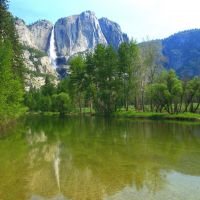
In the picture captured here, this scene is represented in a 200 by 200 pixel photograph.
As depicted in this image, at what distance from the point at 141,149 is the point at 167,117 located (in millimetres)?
43399

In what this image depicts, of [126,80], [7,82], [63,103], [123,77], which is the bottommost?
[63,103]

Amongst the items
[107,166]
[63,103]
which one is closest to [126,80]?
[63,103]

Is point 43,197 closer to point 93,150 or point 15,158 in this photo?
point 15,158

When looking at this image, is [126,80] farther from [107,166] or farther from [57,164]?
[107,166]

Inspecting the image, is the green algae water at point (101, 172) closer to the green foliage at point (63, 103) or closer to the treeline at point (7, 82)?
the treeline at point (7, 82)

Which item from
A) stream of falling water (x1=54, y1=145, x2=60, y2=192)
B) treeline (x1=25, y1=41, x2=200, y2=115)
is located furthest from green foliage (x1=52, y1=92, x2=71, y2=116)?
stream of falling water (x1=54, y1=145, x2=60, y2=192)

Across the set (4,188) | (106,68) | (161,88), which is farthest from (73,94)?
(4,188)

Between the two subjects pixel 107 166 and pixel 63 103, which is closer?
pixel 107 166

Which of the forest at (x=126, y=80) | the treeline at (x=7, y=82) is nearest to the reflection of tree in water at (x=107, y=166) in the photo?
the treeline at (x=7, y=82)

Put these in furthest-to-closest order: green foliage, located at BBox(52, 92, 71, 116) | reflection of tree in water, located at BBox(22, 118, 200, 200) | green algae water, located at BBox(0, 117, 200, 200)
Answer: green foliage, located at BBox(52, 92, 71, 116)
reflection of tree in water, located at BBox(22, 118, 200, 200)
green algae water, located at BBox(0, 117, 200, 200)

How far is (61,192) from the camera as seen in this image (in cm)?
1402

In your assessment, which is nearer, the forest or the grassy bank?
the grassy bank

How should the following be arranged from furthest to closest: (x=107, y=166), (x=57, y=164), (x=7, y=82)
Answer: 1. (x=7, y=82)
2. (x=57, y=164)
3. (x=107, y=166)

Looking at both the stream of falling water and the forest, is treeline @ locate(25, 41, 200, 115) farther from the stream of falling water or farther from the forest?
the stream of falling water
